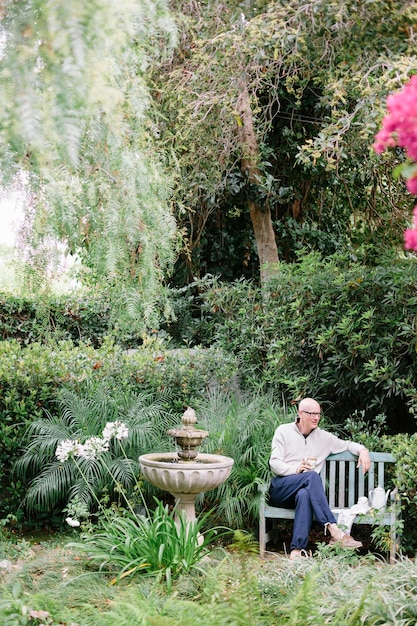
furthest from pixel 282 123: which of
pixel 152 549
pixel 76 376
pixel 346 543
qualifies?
pixel 152 549

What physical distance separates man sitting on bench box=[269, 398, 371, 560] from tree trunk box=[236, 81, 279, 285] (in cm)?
282

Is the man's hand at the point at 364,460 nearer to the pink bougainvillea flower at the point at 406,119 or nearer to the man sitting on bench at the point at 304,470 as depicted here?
the man sitting on bench at the point at 304,470

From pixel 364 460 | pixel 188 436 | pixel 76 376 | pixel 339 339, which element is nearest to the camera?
pixel 188 436

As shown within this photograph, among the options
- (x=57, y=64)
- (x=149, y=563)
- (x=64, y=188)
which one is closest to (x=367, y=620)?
(x=149, y=563)

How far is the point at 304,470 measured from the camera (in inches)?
230

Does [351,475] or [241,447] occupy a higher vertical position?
[241,447]

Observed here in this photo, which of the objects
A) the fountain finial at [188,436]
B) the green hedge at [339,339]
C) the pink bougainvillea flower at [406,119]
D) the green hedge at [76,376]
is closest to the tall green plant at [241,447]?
the green hedge at [76,376]

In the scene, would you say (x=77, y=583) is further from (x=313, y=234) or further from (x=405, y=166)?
(x=313, y=234)

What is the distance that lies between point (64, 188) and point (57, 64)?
82 cm

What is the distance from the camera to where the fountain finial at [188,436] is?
559 centimetres

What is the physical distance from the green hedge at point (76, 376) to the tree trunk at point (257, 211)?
1424mm

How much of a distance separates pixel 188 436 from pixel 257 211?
15.0 ft

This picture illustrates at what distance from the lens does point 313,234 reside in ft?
34.3

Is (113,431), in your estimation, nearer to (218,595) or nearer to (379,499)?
(218,595)
